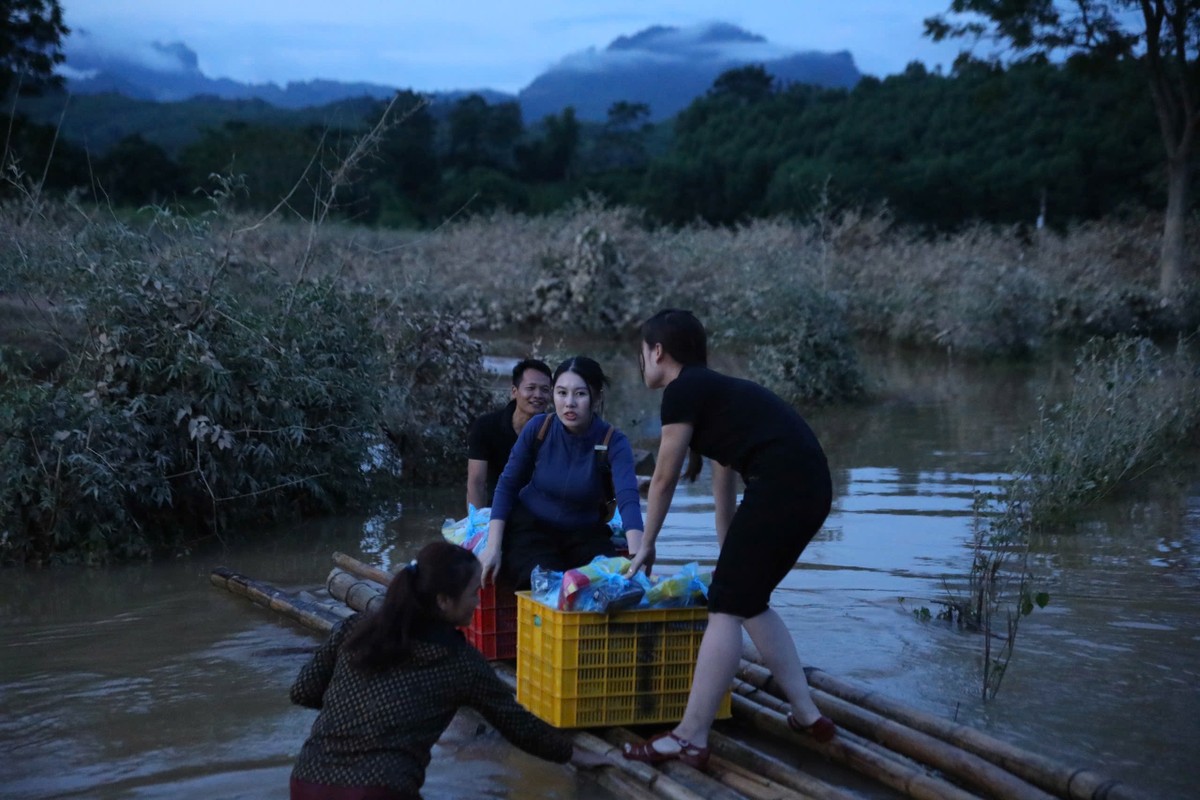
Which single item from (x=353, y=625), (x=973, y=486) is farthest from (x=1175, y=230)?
(x=353, y=625)

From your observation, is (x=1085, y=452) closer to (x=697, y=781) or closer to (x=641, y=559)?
(x=641, y=559)

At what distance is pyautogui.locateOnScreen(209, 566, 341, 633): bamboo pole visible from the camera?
637cm

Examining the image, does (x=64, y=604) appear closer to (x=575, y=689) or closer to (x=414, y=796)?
(x=575, y=689)

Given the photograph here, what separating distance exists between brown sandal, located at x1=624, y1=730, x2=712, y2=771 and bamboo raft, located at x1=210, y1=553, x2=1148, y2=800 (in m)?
0.03

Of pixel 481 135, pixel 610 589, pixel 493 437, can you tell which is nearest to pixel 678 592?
pixel 610 589

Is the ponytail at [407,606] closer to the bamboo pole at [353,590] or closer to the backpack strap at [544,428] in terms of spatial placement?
the backpack strap at [544,428]

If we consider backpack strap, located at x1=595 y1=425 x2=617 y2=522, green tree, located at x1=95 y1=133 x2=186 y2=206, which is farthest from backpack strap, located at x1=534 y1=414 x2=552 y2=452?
green tree, located at x1=95 y1=133 x2=186 y2=206

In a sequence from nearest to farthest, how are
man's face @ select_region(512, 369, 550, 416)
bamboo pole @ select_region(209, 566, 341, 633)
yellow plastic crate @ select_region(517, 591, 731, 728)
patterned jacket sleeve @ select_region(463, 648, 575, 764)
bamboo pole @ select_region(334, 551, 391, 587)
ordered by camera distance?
1. patterned jacket sleeve @ select_region(463, 648, 575, 764)
2. yellow plastic crate @ select_region(517, 591, 731, 728)
3. man's face @ select_region(512, 369, 550, 416)
4. bamboo pole @ select_region(209, 566, 341, 633)
5. bamboo pole @ select_region(334, 551, 391, 587)

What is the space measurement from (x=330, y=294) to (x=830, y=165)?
33343mm

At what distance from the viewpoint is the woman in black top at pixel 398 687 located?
3395 mm

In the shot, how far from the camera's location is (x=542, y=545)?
5336mm

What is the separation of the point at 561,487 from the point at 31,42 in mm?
22935

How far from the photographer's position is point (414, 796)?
3436mm

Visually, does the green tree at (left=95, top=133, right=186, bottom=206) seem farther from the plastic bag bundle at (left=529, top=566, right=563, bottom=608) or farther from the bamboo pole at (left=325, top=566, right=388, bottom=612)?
the plastic bag bundle at (left=529, top=566, right=563, bottom=608)
